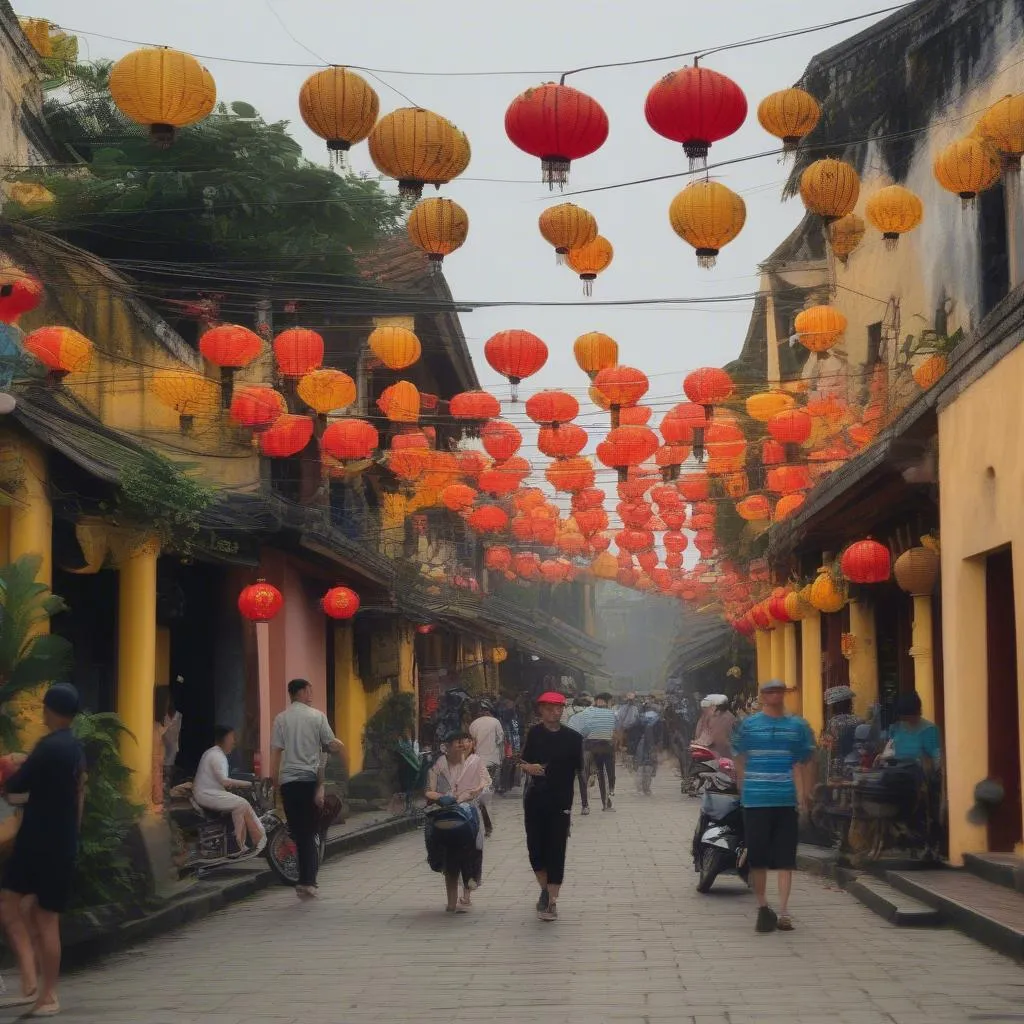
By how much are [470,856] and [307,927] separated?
4.84 ft

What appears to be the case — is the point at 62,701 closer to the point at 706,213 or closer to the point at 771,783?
the point at 771,783

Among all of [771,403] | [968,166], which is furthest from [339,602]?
[968,166]

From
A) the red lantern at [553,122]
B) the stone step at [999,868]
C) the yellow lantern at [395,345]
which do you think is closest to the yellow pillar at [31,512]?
the red lantern at [553,122]

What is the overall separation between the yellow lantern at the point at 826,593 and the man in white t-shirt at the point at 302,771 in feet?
32.4

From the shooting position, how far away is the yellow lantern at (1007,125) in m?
13.8

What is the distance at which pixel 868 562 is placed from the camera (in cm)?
1880

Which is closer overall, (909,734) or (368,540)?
(909,734)

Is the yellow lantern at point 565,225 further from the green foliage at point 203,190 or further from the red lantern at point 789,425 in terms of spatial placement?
the green foliage at point 203,190

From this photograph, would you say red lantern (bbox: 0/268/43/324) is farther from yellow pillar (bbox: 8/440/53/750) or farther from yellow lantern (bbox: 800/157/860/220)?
yellow lantern (bbox: 800/157/860/220)

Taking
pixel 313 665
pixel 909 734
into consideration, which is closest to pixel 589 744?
pixel 313 665

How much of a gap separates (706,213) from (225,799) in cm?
660

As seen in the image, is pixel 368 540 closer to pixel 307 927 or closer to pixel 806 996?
pixel 307 927

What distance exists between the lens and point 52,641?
10.1m

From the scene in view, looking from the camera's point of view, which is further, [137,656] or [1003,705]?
[137,656]
